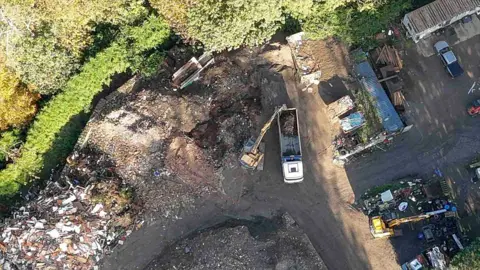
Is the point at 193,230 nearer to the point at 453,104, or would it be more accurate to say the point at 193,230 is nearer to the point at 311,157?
the point at 311,157

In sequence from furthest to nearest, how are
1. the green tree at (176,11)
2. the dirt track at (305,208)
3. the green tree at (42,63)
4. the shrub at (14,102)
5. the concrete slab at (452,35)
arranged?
the concrete slab at (452,35) < the shrub at (14,102) < the dirt track at (305,208) < the green tree at (176,11) < the green tree at (42,63)

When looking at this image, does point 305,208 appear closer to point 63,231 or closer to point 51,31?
point 63,231

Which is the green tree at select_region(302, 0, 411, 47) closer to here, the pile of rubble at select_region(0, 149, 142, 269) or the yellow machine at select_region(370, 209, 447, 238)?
the yellow machine at select_region(370, 209, 447, 238)

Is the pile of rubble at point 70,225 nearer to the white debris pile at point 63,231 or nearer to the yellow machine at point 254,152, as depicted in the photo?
the white debris pile at point 63,231

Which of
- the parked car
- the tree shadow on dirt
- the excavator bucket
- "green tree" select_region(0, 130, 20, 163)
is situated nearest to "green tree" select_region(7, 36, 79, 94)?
"green tree" select_region(0, 130, 20, 163)

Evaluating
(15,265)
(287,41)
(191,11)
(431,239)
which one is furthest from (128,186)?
(431,239)

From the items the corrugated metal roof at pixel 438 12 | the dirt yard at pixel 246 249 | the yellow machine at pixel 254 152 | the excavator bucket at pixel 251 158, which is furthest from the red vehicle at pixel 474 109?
the excavator bucket at pixel 251 158

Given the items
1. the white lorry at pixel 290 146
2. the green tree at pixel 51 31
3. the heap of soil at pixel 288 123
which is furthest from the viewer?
the heap of soil at pixel 288 123

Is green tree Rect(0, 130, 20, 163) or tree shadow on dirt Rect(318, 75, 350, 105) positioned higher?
green tree Rect(0, 130, 20, 163)
